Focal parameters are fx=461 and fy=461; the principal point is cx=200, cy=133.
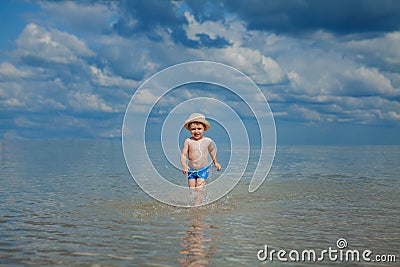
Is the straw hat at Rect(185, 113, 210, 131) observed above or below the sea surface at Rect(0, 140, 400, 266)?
above

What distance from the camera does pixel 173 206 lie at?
12.8 metres

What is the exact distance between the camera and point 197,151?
42.9 feet

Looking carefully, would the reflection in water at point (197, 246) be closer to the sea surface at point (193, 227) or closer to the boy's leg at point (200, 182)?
the sea surface at point (193, 227)

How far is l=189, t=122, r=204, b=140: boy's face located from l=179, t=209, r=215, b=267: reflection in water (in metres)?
3.13

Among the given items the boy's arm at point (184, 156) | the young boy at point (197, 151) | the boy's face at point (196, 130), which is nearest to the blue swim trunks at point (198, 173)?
the young boy at point (197, 151)

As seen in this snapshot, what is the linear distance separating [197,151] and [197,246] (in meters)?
5.05

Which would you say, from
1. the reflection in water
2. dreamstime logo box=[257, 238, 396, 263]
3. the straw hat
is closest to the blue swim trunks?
the straw hat

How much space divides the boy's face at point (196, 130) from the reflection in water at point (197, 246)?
123 inches

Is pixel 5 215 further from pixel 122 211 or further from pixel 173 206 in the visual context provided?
pixel 173 206

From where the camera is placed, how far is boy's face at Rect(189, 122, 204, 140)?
1288 cm

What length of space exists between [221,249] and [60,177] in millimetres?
14946

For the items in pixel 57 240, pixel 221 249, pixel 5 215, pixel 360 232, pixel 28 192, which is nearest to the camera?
pixel 221 249

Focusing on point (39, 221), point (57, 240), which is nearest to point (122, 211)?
point (39, 221)

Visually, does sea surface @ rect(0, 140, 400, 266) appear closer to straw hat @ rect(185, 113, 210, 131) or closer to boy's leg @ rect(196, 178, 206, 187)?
boy's leg @ rect(196, 178, 206, 187)
